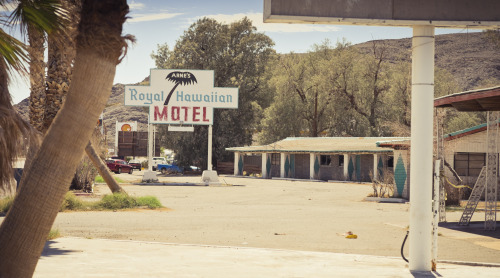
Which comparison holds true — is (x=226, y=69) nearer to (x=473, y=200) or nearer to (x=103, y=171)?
(x=103, y=171)

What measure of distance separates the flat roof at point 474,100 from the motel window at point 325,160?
35.6 meters

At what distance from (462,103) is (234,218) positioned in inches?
310

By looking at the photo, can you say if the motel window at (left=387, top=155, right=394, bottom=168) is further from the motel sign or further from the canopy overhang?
the canopy overhang

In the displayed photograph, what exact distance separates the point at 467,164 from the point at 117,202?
20.0 metres

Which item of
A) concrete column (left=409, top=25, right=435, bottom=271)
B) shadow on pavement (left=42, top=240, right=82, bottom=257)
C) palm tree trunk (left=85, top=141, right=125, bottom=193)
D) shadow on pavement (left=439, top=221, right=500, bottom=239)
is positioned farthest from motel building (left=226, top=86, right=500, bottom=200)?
shadow on pavement (left=42, top=240, right=82, bottom=257)

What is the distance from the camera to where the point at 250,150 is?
2352 inches

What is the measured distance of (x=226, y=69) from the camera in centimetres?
7175

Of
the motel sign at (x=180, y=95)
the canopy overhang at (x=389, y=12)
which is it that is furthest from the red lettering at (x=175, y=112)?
the canopy overhang at (x=389, y=12)

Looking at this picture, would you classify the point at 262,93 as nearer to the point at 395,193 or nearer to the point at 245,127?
the point at 245,127

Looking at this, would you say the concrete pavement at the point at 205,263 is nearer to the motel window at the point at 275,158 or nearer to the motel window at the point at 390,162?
the motel window at the point at 390,162

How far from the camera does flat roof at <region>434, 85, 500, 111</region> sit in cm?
1640

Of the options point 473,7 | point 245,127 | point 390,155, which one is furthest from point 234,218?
point 245,127

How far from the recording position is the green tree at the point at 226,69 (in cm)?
6944

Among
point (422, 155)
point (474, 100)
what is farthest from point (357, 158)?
point (422, 155)
